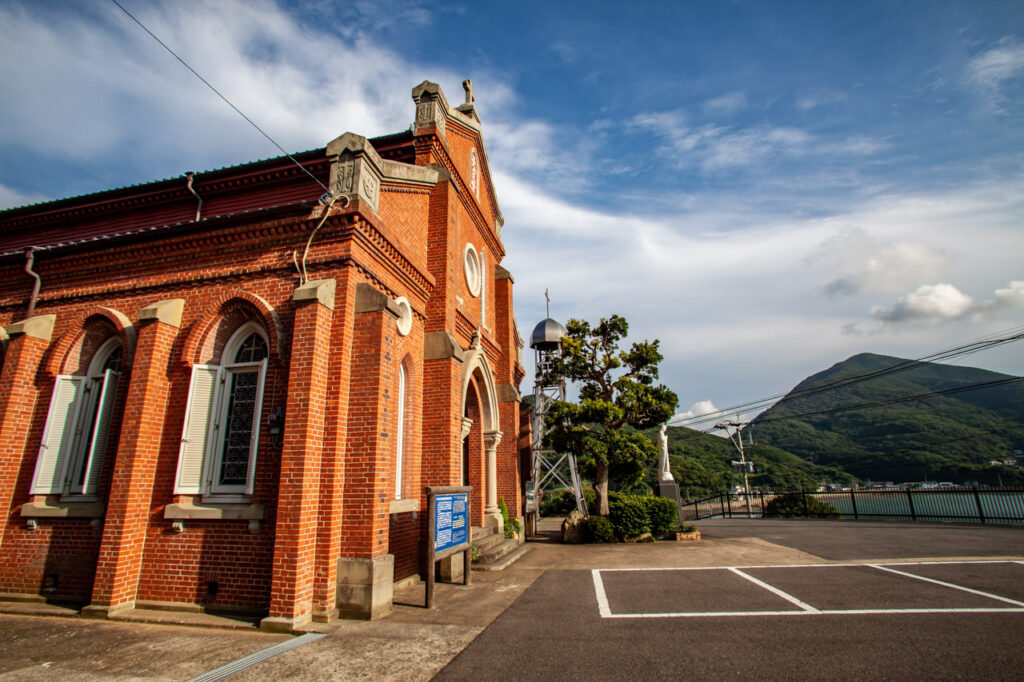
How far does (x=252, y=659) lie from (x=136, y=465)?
12.5 feet

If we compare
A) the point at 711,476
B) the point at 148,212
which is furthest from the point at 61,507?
the point at 711,476

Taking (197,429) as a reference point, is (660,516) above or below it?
below

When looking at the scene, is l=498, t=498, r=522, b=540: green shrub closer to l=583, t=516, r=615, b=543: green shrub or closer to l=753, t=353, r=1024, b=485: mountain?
l=583, t=516, r=615, b=543: green shrub

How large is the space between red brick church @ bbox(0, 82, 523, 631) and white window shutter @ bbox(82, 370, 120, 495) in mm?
25

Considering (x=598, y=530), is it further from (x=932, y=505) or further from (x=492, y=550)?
(x=932, y=505)

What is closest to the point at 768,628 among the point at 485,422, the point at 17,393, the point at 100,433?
the point at 485,422

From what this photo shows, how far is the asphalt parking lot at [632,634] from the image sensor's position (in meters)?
4.59

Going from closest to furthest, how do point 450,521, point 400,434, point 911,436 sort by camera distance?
point 450,521, point 400,434, point 911,436

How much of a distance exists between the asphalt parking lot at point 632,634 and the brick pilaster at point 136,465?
513 millimetres

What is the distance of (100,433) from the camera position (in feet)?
26.4

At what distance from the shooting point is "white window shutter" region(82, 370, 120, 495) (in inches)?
311

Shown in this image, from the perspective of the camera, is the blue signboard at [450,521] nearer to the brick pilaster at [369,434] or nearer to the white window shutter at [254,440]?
the brick pilaster at [369,434]

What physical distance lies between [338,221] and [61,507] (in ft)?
21.1

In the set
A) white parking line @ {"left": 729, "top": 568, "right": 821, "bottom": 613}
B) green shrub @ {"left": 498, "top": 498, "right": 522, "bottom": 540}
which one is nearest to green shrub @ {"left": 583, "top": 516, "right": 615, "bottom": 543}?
green shrub @ {"left": 498, "top": 498, "right": 522, "bottom": 540}
